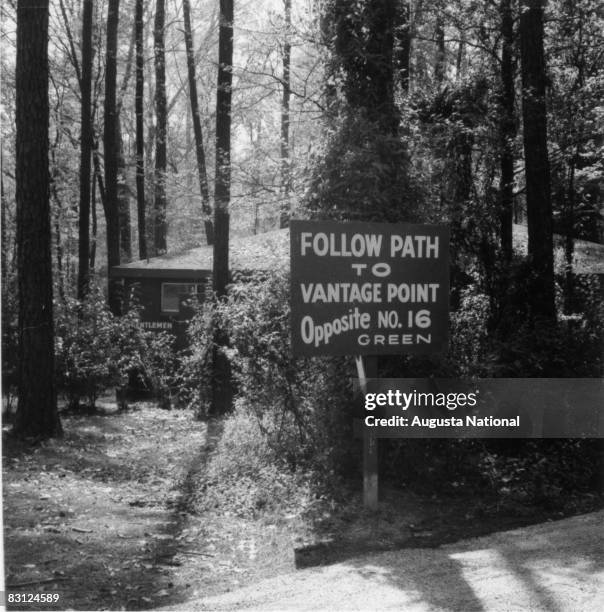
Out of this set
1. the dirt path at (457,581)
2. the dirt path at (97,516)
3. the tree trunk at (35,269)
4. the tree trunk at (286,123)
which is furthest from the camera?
the tree trunk at (35,269)

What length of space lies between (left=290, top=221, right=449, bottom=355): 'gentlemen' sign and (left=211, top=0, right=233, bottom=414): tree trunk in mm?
5991

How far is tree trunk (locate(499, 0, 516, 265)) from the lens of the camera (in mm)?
8953

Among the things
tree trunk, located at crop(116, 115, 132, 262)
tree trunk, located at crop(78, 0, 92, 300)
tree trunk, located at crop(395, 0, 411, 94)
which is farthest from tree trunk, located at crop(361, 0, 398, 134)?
tree trunk, located at crop(116, 115, 132, 262)

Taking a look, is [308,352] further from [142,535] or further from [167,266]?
[167,266]

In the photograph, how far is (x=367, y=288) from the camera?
6.00 metres

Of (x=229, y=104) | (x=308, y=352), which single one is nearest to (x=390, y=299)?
(x=308, y=352)

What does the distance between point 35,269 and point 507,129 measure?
557 centimetres

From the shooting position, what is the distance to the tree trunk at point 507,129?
895cm

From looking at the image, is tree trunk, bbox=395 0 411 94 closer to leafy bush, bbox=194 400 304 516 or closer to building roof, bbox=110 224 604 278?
building roof, bbox=110 224 604 278

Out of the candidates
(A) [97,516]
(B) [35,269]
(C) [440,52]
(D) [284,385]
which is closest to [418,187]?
(D) [284,385]

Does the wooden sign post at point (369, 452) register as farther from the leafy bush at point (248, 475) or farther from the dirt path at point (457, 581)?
the dirt path at point (457, 581)

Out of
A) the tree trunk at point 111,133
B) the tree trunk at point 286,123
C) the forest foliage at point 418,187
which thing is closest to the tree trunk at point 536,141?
the forest foliage at point 418,187

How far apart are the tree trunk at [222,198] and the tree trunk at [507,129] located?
4.02 metres

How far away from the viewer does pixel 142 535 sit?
5898mm
